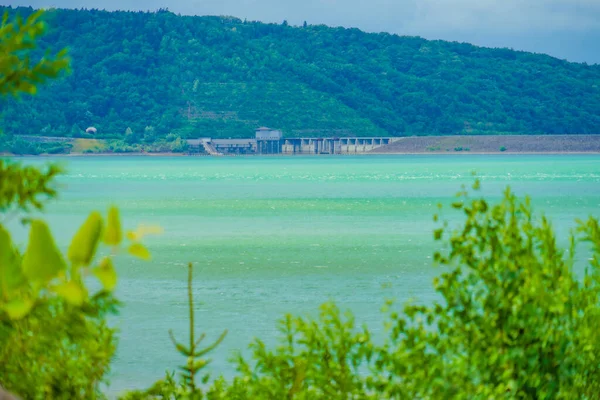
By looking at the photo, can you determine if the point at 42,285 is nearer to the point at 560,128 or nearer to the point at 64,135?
the point at 64,135

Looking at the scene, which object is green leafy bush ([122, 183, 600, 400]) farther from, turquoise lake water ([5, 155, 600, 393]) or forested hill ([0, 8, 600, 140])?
forested hill ([0, 8, 600, 140])

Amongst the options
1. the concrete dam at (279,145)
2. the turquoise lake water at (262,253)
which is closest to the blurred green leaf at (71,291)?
the turquoise lake water at (262,253)

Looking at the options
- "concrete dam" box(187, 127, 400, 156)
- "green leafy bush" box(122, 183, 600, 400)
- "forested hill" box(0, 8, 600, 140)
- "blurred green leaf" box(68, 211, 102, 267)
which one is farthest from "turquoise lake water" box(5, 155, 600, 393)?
"concrete dam" box(187, 127, 400, 156)

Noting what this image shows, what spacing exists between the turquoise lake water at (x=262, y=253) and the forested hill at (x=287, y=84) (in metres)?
54.5

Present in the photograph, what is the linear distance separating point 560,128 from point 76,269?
11612 centimetres

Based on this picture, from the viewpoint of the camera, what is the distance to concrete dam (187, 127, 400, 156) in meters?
108

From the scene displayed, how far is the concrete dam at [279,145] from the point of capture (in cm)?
10788

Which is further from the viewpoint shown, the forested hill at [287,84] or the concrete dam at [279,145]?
the concrete dam at [279,145]

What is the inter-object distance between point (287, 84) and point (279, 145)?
740 centimetres

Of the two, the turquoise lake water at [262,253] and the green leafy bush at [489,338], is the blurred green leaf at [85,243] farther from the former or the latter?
the green leafy bush at [489,338]

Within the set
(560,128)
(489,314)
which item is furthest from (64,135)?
Answer: (489,314)

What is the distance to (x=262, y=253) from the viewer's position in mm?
22266

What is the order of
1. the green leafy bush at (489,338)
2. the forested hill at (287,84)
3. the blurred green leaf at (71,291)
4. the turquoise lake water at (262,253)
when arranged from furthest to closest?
the forested hill at (287,84) < the turquoise lake water at (262,253) < the green leafy bush at (489,338) < the blurred green leaf at (71,291)

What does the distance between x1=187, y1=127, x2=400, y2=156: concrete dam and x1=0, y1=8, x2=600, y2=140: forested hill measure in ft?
4.75
